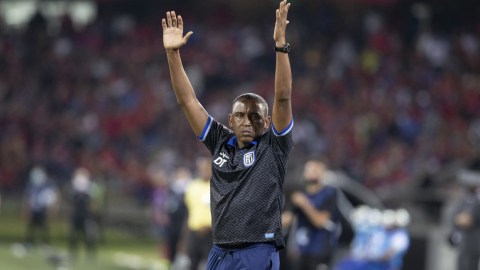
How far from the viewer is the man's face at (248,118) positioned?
3.39 meters

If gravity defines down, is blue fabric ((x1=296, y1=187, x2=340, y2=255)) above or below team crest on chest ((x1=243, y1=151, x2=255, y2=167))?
below

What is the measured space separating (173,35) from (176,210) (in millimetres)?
8288

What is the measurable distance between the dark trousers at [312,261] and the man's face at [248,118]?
4479mm

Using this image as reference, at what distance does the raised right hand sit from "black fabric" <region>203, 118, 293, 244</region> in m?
0.74

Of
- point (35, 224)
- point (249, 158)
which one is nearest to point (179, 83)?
point (249, 158)

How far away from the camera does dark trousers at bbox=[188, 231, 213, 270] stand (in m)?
9.05

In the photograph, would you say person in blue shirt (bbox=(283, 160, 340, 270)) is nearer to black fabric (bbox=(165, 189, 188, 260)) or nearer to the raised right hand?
the raised right hand

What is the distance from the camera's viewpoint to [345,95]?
18.7 meters

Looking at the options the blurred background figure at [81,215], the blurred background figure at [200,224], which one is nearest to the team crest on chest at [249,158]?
the blurred background figure at [200,224]

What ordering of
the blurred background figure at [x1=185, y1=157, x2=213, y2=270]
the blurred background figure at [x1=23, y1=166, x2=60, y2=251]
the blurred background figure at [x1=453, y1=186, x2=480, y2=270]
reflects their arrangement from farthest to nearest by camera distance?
the blurred background figure at [x1=23, y1=166, x2=60, y2=251] < the blurred background figure at [x1=185, y1=157, x2=213, y2=270] < the blurred background figure at [x1=453, y1=186, x2=480, y2=270]

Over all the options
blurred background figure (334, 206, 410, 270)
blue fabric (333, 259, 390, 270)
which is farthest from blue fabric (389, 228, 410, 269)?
blue fabric (333, 259, 390, 270)

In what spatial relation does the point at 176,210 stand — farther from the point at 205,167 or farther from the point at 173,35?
the point at 173,35

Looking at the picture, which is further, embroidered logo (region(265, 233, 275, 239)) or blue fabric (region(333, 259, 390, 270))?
blue fabric (region(333, 259, 390, 270))

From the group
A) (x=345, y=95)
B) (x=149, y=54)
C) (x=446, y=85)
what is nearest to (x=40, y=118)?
(x=149, y=54)
